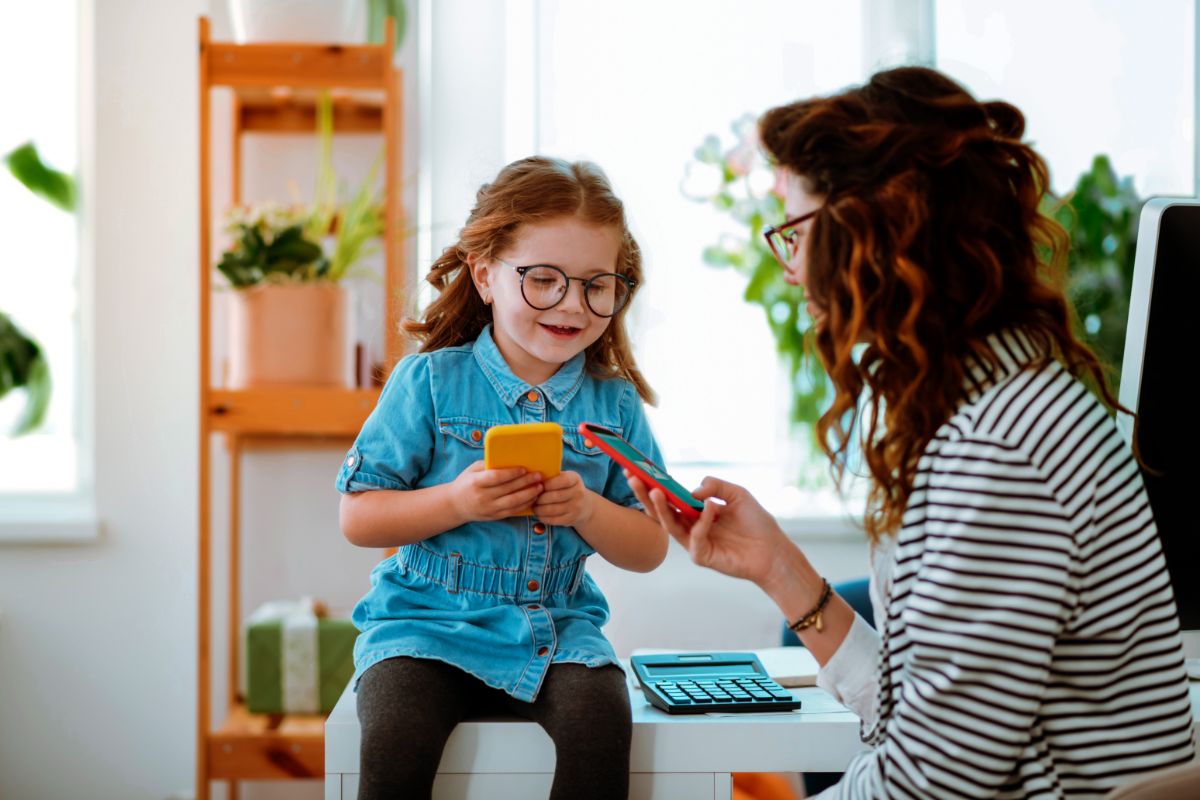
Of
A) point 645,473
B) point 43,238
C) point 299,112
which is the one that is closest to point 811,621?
point 645,473

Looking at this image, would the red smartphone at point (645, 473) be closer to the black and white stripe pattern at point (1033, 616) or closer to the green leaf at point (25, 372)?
the black and white stripe pattern at point (1033, 616)

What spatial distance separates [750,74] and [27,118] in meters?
1.78

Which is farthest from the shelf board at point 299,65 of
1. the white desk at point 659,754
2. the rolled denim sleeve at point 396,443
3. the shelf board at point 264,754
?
the white desk at point 659,754

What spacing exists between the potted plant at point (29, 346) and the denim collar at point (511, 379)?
1.60 metres

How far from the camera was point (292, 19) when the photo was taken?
2244mm

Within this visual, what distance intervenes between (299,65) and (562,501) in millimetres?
1301

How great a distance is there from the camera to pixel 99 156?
2.54m

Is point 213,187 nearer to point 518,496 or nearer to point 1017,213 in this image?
point 518,496

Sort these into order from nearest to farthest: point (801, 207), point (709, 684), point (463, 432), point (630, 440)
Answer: point (801, 207) → point (709, 684) → point (463, 432) → point (630, 440)

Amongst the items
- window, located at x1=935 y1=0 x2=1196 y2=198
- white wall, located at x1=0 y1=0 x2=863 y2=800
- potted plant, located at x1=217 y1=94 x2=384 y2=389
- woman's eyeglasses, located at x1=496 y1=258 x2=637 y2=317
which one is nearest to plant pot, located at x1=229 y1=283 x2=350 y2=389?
potted plant, located at x1=217 y1=94 x2=384 y2=389

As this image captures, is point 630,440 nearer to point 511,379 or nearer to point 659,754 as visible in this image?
point 511,379

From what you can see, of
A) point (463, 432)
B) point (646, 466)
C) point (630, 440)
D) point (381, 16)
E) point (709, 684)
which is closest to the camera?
point (646, 466)

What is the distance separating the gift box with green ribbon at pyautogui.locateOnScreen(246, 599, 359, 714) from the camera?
2273 mm

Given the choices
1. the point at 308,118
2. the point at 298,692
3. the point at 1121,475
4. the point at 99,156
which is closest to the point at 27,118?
the point at 99,156
